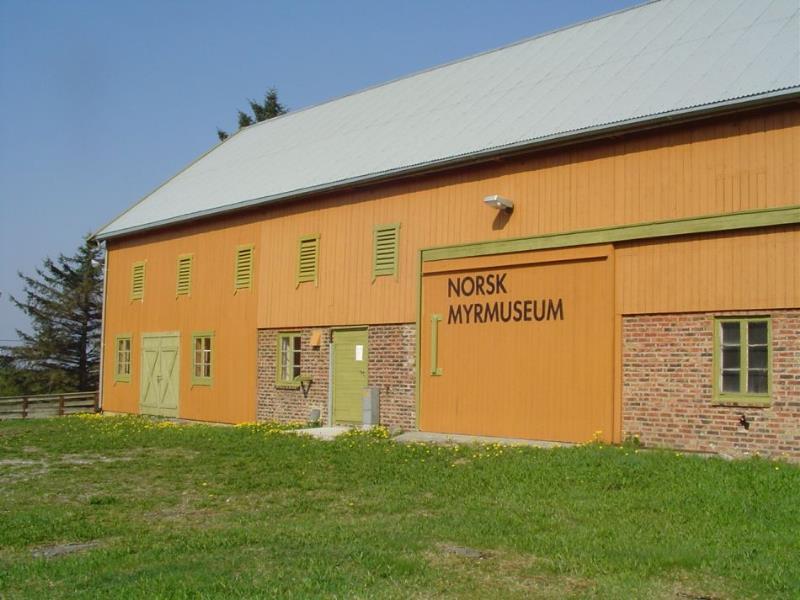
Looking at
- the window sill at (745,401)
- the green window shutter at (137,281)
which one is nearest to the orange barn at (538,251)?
the window sill at (745,401)

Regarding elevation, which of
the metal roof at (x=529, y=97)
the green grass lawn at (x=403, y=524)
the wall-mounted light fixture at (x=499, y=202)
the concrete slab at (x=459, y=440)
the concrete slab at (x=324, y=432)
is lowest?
the green grass lawn at (x=403, y=524)

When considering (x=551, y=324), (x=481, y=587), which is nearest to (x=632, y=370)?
(x=551, y=324)

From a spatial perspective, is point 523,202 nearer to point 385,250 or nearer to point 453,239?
point 453,239

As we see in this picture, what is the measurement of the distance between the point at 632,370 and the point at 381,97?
12.2m

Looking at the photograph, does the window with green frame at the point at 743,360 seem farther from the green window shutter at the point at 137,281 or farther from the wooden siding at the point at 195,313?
the green window shutter at the point at 137,281

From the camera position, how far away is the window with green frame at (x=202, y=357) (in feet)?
77.4

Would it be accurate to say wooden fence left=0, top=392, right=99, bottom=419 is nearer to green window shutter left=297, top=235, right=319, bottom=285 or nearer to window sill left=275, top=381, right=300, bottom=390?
window sill left=275, top=381, right=300, bottom=390

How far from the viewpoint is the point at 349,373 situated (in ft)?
64.3

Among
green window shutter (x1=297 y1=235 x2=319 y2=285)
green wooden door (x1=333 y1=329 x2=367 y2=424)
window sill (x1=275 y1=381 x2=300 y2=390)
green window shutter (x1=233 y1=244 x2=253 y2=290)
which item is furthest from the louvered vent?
green wooden door (x1=333 y1=329 x2=367 y2=424)

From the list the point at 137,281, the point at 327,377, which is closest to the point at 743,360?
the point at 327,377

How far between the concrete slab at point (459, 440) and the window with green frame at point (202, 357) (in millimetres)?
7851

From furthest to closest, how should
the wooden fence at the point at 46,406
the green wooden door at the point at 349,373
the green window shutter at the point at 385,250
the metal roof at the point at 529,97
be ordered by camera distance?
the wooden fence at the point at 46,406
the green wooden door at the point at 349,373
the green window shutter at the point at 385,250
the metal roof at the point at 529,97

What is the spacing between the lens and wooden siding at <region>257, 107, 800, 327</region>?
1316 cm

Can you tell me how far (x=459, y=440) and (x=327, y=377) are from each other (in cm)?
491
